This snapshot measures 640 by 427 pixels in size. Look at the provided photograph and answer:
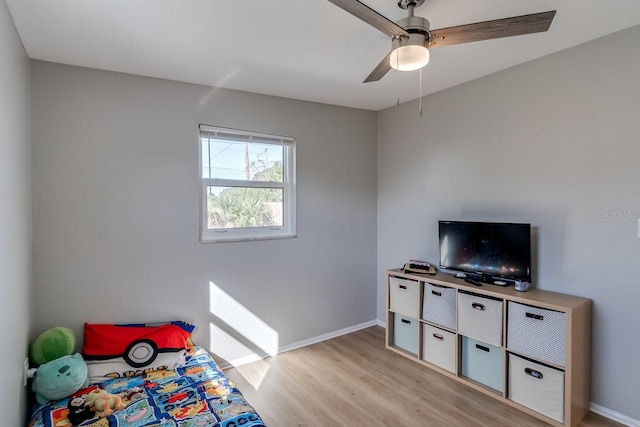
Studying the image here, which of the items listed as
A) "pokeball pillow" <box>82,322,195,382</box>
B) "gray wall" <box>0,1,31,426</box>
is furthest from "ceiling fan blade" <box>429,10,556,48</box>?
"pokeball pillow" <box>82,322,195,382</box>

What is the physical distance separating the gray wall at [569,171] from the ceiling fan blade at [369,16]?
5.26ft

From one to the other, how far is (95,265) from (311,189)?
195cm

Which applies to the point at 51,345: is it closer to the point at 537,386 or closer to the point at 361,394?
the point at 361,394

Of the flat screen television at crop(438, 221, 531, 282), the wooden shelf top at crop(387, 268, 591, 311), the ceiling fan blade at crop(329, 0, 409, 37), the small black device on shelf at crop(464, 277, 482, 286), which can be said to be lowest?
the wooden shelf top at crop(387, 268, 591, 311)

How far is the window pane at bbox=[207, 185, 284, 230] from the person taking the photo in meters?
3.01

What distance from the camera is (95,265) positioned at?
2514mm

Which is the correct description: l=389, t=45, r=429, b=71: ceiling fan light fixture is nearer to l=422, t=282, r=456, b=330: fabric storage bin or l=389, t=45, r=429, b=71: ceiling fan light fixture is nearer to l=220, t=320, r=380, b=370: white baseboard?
l=422, t=282, r=456, b=330: fabric storage bin

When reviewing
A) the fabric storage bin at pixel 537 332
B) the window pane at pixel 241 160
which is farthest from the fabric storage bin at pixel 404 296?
the window pane at pixel 241 160

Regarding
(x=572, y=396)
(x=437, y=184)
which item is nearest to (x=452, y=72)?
(x=437, y=184)

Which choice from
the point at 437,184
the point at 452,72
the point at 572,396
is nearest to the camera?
the point at 572,396

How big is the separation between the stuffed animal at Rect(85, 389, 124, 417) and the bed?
0.01 meters

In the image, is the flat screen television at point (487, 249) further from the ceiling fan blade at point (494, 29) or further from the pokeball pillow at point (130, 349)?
the pokeball pillow at point (130, 349)

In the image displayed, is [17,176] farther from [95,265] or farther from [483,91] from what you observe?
[483,91]

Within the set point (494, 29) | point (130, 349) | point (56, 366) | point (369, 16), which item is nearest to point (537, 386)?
point (494, 29)
